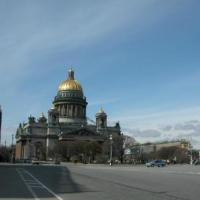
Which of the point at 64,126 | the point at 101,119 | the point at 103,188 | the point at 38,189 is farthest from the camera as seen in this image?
the point at 101,119

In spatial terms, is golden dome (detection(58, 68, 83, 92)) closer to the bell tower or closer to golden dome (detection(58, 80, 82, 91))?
golden dome (detection(58, 80, 82, 91))

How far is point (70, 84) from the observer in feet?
607

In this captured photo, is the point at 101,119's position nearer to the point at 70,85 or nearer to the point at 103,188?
the point at 70,85

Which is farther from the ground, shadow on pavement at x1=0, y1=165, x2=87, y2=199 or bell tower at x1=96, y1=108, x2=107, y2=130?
bell tower at x1=96, y1=108, x2=107, y2=130

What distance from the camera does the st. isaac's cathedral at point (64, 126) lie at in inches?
7057

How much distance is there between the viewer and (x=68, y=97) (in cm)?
18100

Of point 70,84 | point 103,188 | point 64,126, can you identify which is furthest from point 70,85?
point 103,188

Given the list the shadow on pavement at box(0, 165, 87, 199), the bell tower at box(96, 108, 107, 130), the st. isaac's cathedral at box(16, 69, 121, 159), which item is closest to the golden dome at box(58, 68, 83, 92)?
the st. isaac's cathedral at box(16, 69, 121, 159)

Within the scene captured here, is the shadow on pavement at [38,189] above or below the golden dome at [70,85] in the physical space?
below

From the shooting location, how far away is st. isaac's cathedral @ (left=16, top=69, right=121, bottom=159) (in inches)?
7057

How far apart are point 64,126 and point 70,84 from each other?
1386 centimetres

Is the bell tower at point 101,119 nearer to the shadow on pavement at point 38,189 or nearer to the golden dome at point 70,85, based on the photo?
the golden dome at point 70,85

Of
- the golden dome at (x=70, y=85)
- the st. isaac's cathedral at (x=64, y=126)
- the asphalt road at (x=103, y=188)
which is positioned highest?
the golden dome at (x=70, y=85)

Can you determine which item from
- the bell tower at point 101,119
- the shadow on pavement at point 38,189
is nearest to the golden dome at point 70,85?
the bell tower at point 101,119
